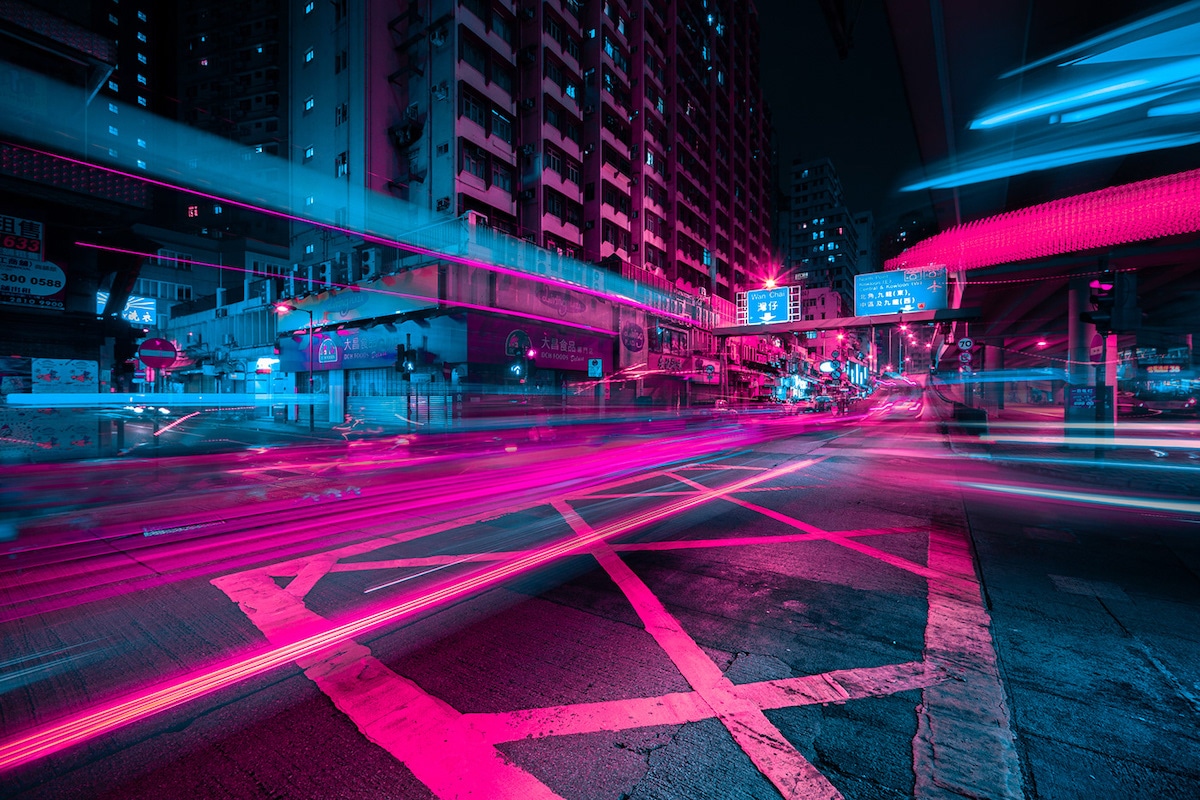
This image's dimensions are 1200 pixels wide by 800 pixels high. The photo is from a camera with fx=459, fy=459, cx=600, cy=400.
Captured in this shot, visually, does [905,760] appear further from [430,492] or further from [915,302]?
[915,302]

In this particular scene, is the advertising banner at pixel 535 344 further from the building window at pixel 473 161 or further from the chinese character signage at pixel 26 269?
the chinese character signage at pixel 26 269

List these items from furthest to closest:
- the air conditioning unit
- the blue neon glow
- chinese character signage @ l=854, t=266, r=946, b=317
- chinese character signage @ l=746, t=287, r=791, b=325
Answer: chinese character signage @ l=746, t=287, r=791, b=325, the air conditioning unit, chinese character signage @ l=854, t=266, r=946, b=317, the blue neon glow

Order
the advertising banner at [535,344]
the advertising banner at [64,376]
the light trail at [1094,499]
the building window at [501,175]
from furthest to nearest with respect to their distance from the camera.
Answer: the building window at [501,175] → the advertising banner at [535,344] → the advertising banner at [64,376] → the light trail at [1094,499]

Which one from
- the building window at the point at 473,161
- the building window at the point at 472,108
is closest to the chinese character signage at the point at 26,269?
the building window at the point at 473,161

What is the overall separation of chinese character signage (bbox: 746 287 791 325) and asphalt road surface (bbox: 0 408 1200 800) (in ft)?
68.7

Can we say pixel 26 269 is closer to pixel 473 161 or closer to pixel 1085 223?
pixel 473 161

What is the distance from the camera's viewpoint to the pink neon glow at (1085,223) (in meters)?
11.1

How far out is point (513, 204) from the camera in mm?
28531

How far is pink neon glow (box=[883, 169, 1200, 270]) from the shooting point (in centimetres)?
1110

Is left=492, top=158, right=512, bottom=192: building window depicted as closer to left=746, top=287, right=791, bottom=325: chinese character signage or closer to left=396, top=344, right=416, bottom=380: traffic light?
left=396, top=344, right=416, bottom=380: traffic light

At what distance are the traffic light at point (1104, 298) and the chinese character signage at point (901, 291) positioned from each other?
922cm

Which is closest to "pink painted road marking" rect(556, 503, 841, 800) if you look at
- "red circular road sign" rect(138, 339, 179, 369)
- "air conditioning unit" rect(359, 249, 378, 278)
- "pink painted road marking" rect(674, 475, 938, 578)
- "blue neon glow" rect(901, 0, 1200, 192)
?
"pink painted road marking" rect(674, 475, 938, 578)

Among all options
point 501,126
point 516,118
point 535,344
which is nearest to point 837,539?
point 535,344

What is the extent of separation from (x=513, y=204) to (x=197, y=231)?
58993 mm
